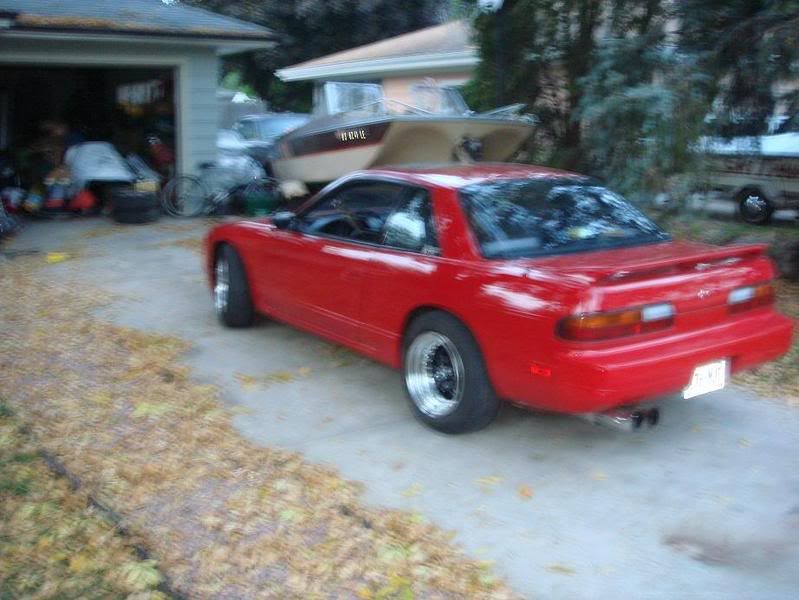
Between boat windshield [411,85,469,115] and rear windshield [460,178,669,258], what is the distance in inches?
240

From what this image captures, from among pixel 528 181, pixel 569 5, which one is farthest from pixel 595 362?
pixel 569 5

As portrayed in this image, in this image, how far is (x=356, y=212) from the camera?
5.65 metres

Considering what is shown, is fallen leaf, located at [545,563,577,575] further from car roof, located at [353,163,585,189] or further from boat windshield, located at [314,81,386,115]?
boat windshield, located at [314,81,386,115]

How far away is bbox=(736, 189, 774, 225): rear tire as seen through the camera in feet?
42.0

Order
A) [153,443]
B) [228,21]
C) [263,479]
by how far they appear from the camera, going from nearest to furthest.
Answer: [263,479]
[153,443]
[228,21]

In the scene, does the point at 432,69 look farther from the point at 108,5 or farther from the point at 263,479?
the point at 263,479

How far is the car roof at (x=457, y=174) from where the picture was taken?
5.11 m

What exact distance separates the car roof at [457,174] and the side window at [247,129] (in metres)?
11.9

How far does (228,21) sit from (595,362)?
37.0 ft

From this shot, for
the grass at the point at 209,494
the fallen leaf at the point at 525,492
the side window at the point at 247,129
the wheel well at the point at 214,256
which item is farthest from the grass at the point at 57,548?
the side window at the point at 247,129

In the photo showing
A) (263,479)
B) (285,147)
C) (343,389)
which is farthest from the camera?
(285,147)

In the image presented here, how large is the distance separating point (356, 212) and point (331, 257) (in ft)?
1.17

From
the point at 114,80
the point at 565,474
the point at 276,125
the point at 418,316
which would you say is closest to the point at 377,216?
the point at 418,316

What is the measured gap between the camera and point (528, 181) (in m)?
5.24
